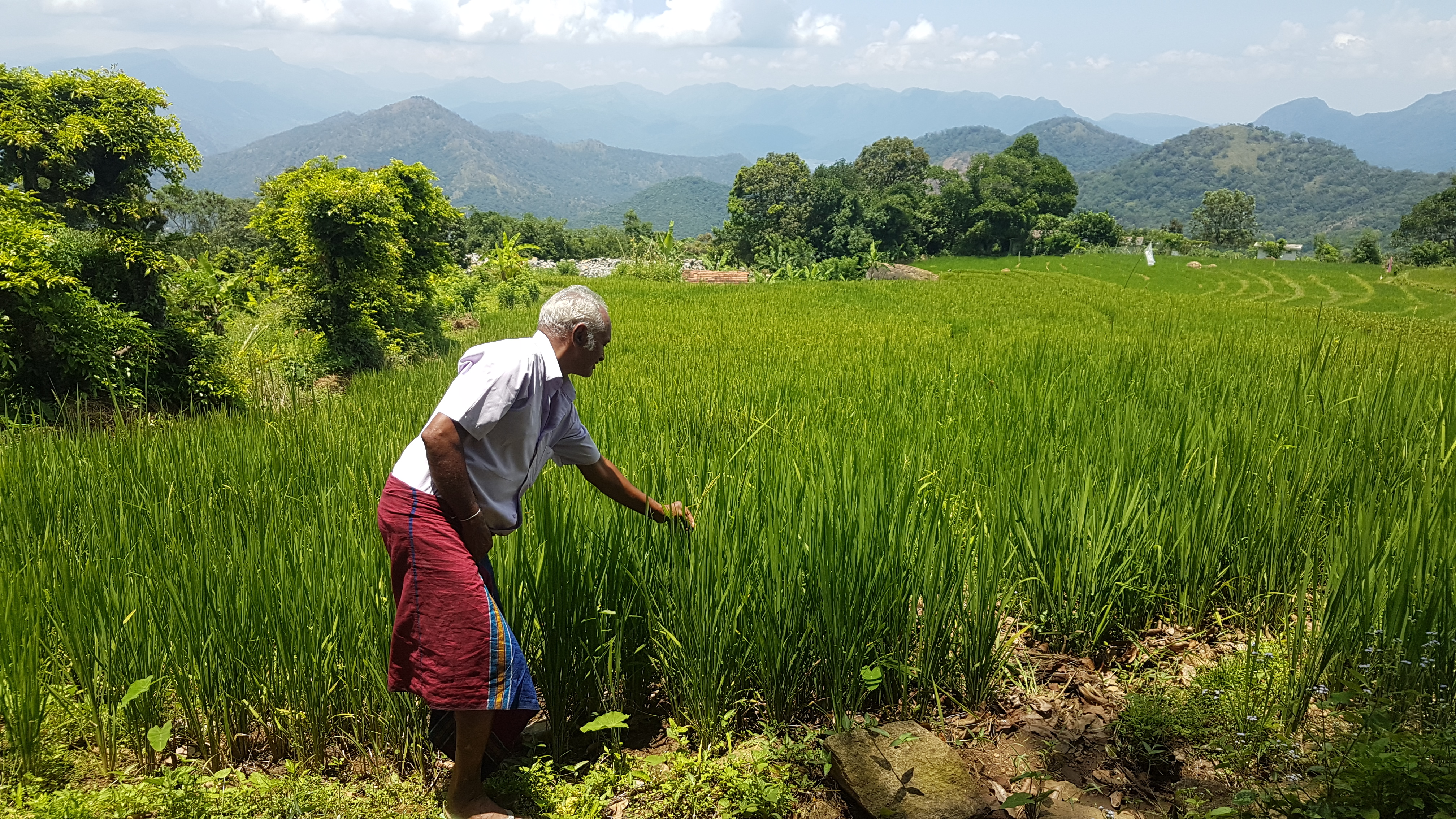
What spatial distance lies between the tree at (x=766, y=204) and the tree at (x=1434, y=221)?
4499cm

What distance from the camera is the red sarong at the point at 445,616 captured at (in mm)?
2256

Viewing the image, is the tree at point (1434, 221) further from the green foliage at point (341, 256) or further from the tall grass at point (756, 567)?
the tall grass at point (756, 567)

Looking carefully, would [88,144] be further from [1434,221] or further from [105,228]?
[1434,221]

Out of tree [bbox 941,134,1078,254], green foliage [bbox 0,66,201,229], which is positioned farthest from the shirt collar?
tree [bbox 941,134,1078,254]

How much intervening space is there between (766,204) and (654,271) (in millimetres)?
21652

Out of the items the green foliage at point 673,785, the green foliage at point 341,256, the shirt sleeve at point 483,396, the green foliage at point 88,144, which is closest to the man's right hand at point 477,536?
the shirt sleeve at point 483,396

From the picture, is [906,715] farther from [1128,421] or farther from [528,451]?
[1128,421]

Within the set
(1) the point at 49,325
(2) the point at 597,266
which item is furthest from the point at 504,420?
(2) the point at 597,266

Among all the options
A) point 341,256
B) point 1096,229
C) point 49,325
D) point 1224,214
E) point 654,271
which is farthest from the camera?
point 1224,214

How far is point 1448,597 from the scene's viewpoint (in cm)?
231

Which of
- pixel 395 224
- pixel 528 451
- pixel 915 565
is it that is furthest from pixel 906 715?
pixel 395 224

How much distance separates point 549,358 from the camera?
2328 mm

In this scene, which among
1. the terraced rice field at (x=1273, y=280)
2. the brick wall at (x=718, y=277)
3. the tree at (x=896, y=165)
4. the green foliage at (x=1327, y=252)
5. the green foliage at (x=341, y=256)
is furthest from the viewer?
the tree at (x=896, y=165)

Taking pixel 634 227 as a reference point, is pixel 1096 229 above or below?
above
